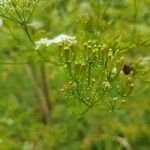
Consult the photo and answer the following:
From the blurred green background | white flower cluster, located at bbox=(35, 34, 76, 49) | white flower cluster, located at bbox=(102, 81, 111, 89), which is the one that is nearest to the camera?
white flower cluster, located at bbox=(102, 81, 111, 89)

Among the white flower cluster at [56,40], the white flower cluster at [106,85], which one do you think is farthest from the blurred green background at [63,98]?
the white flower cluster at [106,85]

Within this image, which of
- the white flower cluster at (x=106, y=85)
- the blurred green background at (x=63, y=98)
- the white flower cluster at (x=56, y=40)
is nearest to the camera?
the white flower cluster at (x=106, y=85)

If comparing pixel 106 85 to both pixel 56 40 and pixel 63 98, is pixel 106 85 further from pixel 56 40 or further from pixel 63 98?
pixel 63 98

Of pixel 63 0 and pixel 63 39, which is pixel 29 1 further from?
pixel 63 0

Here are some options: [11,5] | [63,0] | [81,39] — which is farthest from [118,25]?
[11,5]

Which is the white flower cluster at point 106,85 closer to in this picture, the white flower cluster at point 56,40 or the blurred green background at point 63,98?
the white flower cluster at point 56,40

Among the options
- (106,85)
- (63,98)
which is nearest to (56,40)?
(106,85)

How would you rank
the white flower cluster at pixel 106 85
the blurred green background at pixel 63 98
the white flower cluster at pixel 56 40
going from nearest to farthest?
the white flower cluster at pixel 106 85 → the white flower cluster at pixel 56 40 → the blurred green background at pixel 63 98

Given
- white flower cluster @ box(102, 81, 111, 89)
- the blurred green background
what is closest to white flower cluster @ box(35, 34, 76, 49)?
the blurred green background

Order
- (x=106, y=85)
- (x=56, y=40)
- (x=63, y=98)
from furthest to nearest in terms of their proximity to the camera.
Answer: (x=63, y=98) < (x=56, y=40) < (x=106, y=85)

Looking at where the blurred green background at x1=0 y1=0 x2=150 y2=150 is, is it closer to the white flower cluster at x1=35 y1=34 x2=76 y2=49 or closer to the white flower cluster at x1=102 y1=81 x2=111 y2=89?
the white flower cluster at x1=35 y1=34 x2=76 y2=49

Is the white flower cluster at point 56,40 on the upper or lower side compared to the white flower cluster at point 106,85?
upper
